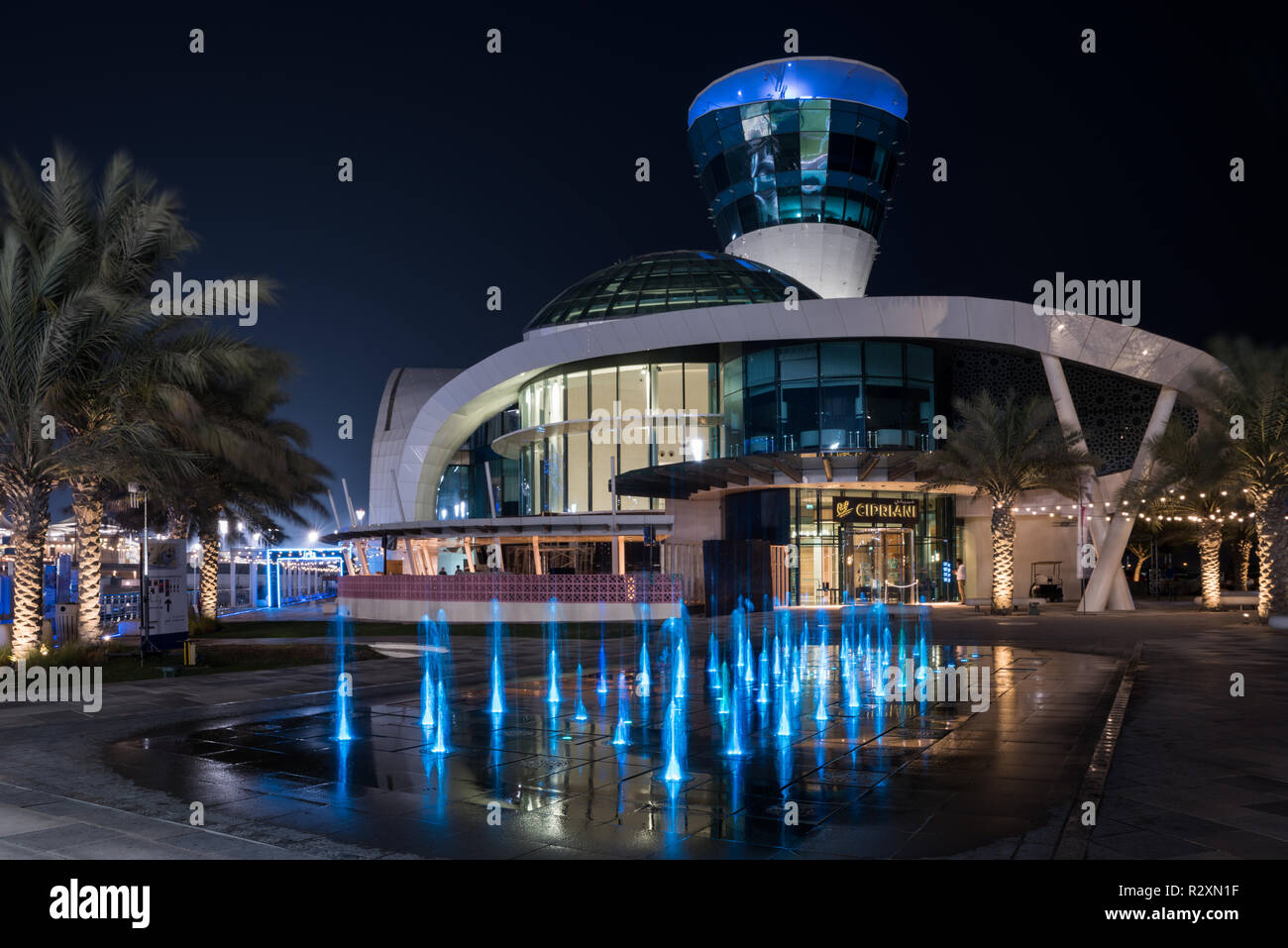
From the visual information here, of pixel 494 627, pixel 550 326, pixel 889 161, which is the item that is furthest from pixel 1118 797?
pixel 889 161

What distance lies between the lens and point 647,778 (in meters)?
8.62

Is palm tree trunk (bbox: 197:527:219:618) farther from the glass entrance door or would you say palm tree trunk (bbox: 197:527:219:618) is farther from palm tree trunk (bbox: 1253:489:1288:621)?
Result: palm tree trunk (bbox: 1253:489:1288:621)

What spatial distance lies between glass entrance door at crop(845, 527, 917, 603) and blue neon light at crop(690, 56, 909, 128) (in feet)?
110

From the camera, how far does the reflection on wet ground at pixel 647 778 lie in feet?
22.0

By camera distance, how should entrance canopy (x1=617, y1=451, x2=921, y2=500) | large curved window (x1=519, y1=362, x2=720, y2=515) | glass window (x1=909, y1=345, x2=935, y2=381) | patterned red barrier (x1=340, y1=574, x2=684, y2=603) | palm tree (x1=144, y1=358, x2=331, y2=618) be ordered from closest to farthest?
palm tree (x1=144, y1=358, x2=331, y2=618)
patterned red barrier (x1=340, y1=574, x2=684, y2=603)
entrance canopy (x1=617, y1=451, x2=921, y2=500)
glass window (x1=909, y1=345, x2=935, y2=381)
large curved window (x1=519, y1=362, x2=720, y2=515)

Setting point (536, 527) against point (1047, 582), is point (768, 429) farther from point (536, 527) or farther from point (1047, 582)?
point (1047, 582)

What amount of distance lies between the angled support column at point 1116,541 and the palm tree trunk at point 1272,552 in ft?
18.2

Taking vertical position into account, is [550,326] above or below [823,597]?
above

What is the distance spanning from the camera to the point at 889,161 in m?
66.8

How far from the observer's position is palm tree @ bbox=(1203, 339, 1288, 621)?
27.0m

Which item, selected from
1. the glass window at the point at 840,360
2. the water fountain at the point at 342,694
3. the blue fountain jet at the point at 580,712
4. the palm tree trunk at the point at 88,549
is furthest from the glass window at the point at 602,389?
the blue fountain jet at the point at 580,712

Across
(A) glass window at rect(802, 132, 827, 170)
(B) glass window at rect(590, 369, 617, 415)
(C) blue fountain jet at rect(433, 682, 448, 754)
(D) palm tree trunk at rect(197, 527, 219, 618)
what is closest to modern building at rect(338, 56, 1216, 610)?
(B) glass window at rect(590, 369, 617, 415)
